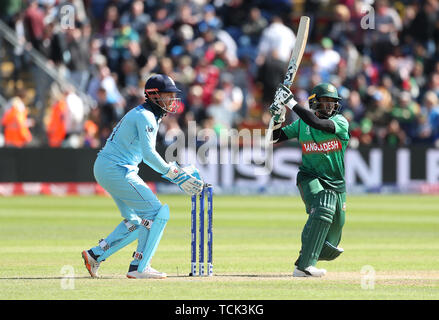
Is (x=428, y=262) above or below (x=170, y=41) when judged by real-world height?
below

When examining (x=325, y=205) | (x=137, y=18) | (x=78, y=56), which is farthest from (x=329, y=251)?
(x=137, y=18)

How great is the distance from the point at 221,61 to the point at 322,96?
15.0m

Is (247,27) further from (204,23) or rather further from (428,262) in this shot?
(428,262)

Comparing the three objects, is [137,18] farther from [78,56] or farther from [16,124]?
[16,124]

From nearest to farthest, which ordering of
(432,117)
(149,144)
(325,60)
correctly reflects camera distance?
1. (149,144)
2. (432,117)
3. (325,60)

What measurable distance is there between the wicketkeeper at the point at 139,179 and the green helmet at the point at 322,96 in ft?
4.79

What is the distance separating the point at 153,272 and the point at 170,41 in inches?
648

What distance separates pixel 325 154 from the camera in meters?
10.5

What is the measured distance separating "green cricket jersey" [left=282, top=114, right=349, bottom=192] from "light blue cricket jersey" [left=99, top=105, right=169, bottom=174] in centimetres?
162

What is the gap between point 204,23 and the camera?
26.0 meters

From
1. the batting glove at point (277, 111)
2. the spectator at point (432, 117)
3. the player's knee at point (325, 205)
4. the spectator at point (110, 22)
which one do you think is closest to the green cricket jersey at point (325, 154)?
the player's knee at point (325, 205)

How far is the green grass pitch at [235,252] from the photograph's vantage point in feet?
29.8

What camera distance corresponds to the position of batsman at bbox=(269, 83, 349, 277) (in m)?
10.2
